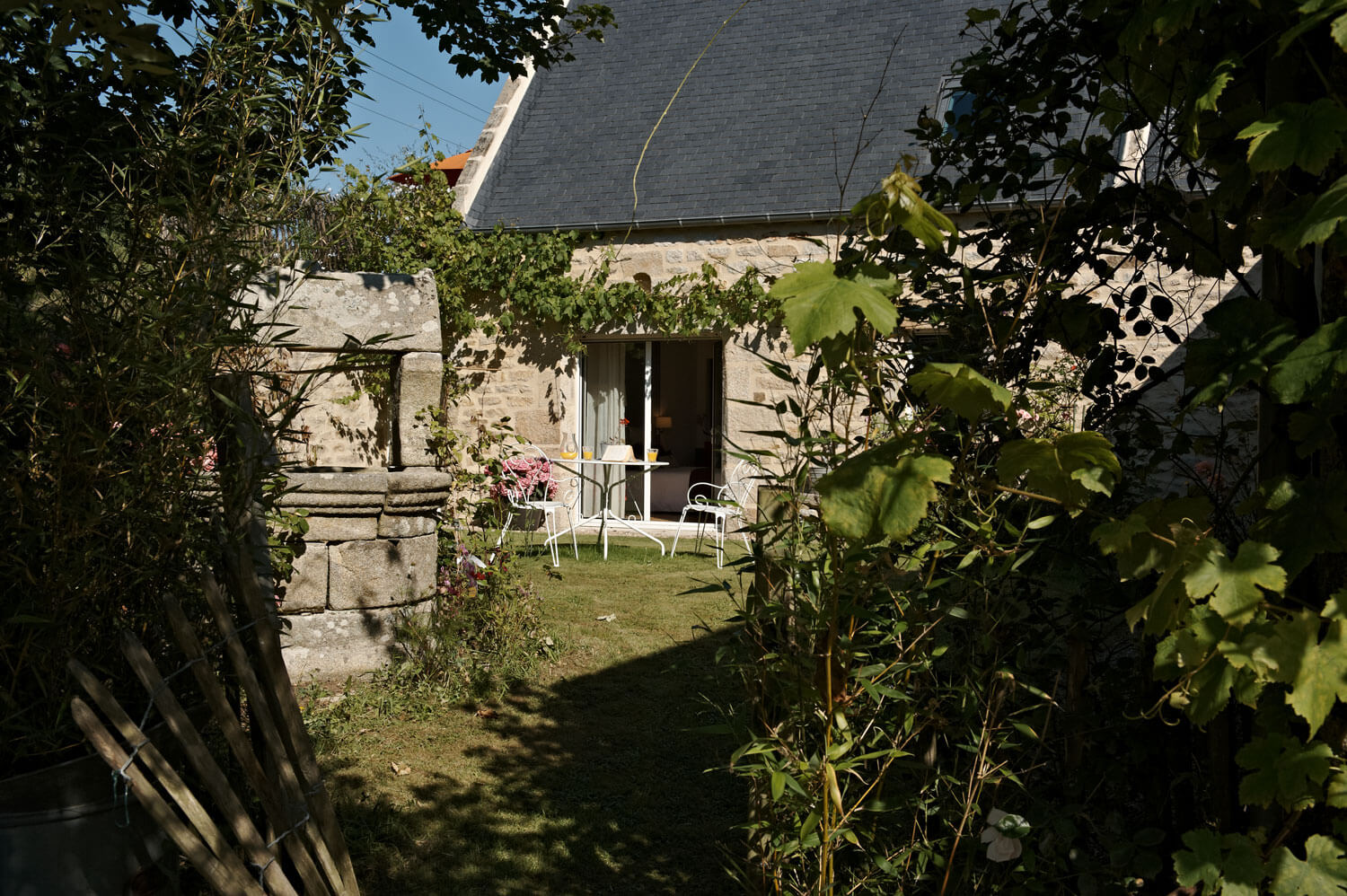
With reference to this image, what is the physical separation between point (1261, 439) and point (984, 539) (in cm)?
55

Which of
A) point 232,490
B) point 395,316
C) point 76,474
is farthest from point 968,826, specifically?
point 395,316

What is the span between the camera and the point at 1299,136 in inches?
50.7

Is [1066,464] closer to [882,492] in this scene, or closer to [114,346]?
[882,492]

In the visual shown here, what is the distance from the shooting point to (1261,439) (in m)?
1.70

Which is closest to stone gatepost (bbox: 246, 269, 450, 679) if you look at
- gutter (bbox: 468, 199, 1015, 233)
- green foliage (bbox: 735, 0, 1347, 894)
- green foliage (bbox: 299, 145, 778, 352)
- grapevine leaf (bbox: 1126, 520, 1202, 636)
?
green foliage (bbox: 735, 0, 1347, 894)

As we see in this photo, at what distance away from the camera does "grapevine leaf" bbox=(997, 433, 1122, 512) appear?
1.50 meters

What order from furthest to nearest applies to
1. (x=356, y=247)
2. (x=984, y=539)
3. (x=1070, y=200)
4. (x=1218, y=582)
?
(x=356, y=247), (x=1070, y=200), (x=984, y=539), (x=1218, y=582)

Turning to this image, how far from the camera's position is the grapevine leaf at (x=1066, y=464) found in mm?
1502

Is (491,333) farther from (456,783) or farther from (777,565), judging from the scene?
(777,565)

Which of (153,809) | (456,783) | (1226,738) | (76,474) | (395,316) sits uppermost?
(395,316)

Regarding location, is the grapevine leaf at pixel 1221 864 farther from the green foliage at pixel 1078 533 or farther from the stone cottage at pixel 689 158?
the stone cottage at pixel 689 158

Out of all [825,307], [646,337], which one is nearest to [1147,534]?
[825,307]

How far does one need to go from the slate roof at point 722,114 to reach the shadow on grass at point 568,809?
620 centimetres

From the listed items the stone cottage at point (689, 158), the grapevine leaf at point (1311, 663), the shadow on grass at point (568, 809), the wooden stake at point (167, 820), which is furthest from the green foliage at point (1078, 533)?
the stone cottage at point (689, 158)
